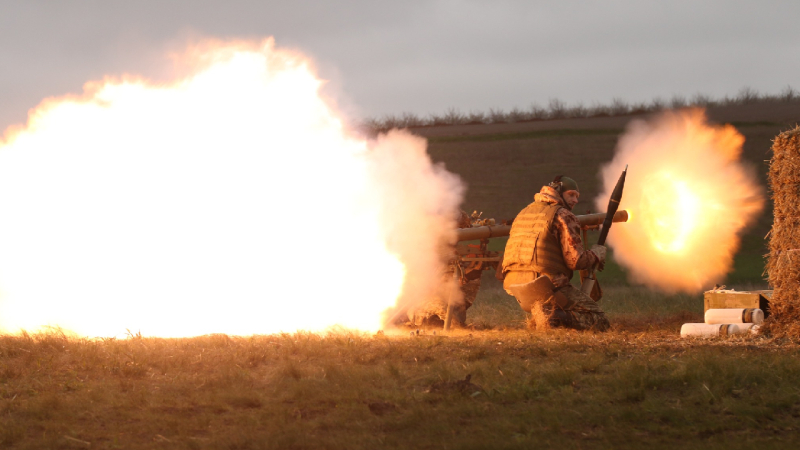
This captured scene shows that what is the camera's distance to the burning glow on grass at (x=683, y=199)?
45.3 feet

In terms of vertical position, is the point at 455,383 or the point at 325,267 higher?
the point at 325,267

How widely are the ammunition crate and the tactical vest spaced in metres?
2.22

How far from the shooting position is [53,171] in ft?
46.1

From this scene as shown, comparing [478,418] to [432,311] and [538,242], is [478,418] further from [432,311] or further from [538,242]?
[432,311]

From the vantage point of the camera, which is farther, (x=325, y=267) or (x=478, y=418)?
(x=325, y=267)

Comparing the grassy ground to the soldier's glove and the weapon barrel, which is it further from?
the weapon barrel

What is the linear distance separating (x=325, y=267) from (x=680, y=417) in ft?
24.5

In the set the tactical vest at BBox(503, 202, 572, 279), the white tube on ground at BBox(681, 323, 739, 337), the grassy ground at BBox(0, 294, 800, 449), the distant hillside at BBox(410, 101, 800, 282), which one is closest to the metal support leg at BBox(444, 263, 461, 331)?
the tactical vest at BBox(503, 202, 572, 279)

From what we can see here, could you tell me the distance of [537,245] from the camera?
39.5 feet

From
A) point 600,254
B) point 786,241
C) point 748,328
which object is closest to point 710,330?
point 748,328

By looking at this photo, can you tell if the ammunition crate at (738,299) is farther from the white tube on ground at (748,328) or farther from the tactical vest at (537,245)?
the tactical vest at (537,245)

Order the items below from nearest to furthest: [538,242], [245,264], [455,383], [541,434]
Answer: [541,434]
[455,383]
[538,242]
[245,264]

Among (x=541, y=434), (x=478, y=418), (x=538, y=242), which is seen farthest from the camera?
(x=538, y=242)

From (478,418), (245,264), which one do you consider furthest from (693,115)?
(478,418)
